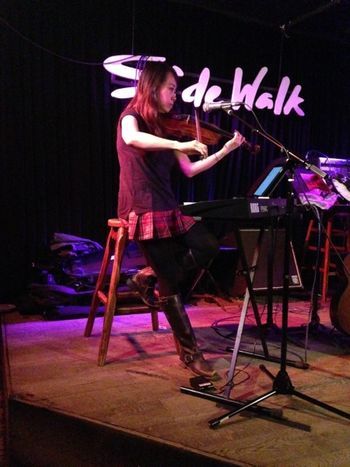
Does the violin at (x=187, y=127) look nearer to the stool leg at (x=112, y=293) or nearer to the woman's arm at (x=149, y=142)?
the woman's arm at (x=149, y=142)

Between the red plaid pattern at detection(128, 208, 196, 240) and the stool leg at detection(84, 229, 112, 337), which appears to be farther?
the stool leg at detection(84, 229, 112, 337)

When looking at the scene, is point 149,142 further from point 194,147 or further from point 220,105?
point 220,105

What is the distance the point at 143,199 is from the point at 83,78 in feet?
6.85

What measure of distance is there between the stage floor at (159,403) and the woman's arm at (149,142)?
107 centimetres

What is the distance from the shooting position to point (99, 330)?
280cm

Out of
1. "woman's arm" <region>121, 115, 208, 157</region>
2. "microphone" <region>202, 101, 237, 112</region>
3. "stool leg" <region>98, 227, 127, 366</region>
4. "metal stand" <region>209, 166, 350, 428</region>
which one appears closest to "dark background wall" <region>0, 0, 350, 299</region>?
"stool leg" <region>98, 227, 127, 366</region>

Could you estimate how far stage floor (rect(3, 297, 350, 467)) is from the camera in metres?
1.50

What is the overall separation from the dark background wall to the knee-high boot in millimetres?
1895

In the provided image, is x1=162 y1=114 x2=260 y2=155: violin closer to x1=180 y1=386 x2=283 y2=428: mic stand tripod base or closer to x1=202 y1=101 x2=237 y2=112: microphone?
x1=202 y1=101 x2=237 y2=112: microphone

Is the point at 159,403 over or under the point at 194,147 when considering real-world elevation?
under

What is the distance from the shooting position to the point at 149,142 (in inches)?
75.5

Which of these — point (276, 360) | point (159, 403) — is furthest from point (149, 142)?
point (276, 360)

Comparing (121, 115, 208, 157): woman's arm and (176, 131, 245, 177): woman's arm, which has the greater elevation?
(121, 115, 208, 157): woman's arm

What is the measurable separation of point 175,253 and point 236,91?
258 cm
